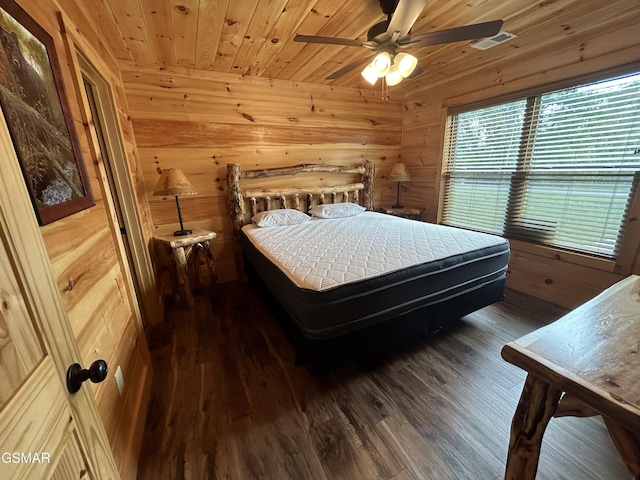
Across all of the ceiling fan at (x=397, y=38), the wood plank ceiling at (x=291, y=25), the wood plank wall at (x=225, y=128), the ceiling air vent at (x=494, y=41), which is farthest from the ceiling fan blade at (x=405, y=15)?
the wood plank wall at (x=225, y=128)

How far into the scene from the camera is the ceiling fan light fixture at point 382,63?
158 cm

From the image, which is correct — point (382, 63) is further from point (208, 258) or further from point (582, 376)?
point (208, 258)

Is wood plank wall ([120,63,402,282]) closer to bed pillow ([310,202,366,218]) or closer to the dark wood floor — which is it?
bed pillow ([310,202,366,218])

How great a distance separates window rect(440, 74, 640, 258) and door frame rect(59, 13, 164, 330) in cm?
338

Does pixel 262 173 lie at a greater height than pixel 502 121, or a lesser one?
lesser

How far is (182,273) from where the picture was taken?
245 centimetres

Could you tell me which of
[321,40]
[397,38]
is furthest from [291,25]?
[397,38]

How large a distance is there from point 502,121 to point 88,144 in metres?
3.43

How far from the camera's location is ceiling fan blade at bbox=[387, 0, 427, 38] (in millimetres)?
1218

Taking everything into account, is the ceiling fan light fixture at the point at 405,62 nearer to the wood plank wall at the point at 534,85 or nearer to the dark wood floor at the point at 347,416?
the wood plank wall at the point at 534,85

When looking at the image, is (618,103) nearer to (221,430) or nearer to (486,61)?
(486,61)

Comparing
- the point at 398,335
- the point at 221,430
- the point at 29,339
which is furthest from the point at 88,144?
the point at 398,335

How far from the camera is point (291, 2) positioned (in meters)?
1.60

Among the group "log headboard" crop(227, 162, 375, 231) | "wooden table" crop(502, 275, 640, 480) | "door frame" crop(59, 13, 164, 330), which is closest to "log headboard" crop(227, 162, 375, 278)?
"log headboard" crop(227, 162, 375, 231)
